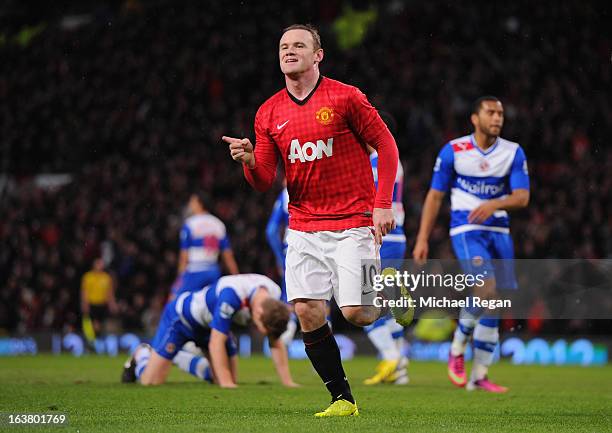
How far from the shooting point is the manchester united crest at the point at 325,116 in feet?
20.0

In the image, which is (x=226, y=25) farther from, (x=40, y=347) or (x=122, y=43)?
(x=40, y=347)

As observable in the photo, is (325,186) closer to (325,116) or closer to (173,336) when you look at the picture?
(325,116)

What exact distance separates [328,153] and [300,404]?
6.16ft

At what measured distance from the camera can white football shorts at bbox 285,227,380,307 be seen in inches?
237

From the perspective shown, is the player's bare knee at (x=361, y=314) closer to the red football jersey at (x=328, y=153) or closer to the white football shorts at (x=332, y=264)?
the white football shorts at (x=332, y=264)

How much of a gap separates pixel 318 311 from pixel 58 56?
22838 millimetres

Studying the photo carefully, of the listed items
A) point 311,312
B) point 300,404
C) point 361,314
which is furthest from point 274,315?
point 361,314

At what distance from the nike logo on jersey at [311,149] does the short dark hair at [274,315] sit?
2532mm

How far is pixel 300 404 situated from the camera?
7066mm

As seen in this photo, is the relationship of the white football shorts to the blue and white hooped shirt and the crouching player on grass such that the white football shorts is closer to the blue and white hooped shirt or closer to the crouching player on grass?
the crouching player on grass

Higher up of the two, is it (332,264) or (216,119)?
→ (216,119)

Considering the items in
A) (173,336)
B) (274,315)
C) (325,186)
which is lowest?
(173,336)

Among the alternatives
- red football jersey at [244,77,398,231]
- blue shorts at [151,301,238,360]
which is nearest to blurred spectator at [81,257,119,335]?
blue shorts at [151,301,238,360]

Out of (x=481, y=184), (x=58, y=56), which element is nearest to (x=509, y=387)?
(x=481, y=184)
